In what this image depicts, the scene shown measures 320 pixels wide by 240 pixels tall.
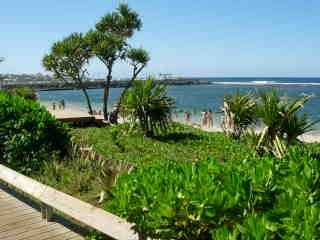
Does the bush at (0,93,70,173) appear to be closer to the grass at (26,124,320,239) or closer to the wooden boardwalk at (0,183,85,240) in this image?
the wooden boardwalk at (0,183,85,240)

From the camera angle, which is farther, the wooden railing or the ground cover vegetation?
the wooden railing

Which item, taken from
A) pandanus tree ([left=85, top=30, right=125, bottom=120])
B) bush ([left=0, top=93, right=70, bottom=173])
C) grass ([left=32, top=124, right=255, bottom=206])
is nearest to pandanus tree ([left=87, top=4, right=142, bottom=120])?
pandanus tree ([left=85, top=30, right=125, bottom=120])

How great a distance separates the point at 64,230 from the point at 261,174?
3.19 metres

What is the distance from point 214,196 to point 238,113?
1280 centimetres

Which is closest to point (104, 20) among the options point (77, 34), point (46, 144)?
point (77, 34)

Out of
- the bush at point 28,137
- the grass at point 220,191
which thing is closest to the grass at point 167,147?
the bush at point 28,137

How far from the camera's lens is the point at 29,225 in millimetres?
6172

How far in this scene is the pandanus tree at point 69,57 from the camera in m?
33.3

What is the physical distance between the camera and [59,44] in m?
33.6

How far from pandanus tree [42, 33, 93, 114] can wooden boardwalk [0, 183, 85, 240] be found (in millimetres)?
27114

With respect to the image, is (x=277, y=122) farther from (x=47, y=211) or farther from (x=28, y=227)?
(x=28, y=227)

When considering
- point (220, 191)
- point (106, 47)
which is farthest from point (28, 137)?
point (106, 47)

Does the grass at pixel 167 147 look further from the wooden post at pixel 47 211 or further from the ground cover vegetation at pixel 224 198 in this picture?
the ground cover vegetation at pixel 224 198

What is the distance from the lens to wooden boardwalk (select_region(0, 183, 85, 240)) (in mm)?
5754
